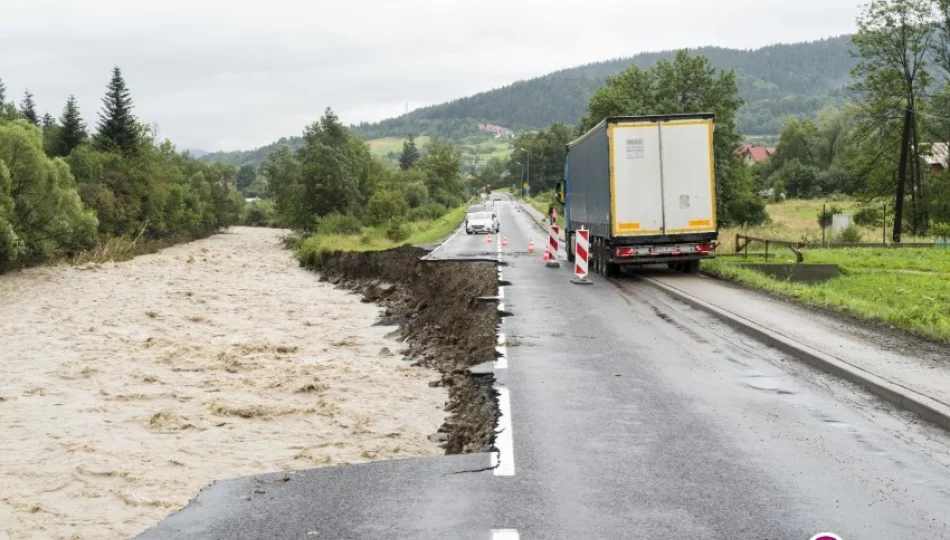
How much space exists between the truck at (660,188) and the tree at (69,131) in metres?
60.5

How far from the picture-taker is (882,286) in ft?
68.4

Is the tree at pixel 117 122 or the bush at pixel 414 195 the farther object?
the bush at pixel 414 195

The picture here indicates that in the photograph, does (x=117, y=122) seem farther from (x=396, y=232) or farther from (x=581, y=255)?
(x=581, y=255)

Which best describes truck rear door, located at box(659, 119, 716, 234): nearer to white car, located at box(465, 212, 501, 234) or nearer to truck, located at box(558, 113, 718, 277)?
truck, located at box(558, 113, 718, 277)

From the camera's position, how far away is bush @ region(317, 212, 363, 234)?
69.5 metres

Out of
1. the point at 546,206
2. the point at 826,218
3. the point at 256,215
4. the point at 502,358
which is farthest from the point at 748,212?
the point at 256,215

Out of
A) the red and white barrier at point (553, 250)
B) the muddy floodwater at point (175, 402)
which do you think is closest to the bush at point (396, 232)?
the muddy floodwater at point (175, 402)

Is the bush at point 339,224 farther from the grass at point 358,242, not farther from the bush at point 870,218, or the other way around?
the bush at point 870,218

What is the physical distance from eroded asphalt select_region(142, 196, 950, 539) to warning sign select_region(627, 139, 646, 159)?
11.6 metres

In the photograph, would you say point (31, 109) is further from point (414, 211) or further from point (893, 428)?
point (893, 428)

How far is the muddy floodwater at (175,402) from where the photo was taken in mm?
9438

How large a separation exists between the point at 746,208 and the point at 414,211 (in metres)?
39.7

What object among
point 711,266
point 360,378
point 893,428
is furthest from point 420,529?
point 711,266

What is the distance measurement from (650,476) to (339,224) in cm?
6644
